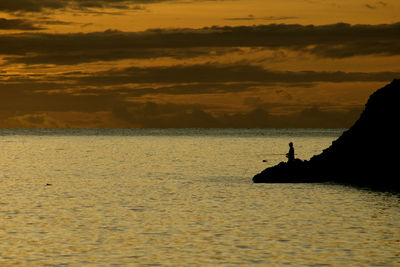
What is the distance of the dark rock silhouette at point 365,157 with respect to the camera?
2272 inches

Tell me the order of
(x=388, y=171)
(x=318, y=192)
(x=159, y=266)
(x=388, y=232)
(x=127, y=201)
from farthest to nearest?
(x=388, y=171) → (x=318, y=192) → (x=127, y=201) → (x=388, y=232) → (x=159, y=266)

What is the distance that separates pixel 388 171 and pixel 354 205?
14.7 m

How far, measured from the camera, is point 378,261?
26.6m

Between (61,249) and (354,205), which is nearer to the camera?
(61,249)

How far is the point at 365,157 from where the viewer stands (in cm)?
5891

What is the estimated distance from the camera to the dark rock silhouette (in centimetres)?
5772

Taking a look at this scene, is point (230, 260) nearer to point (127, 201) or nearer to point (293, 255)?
point (293, 255)

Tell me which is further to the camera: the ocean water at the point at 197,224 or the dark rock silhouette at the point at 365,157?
the dark rock silhouette at the point at 365,157

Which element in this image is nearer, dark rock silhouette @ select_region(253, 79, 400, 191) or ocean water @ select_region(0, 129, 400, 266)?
ocean water @ select_region(0, 129, 400, 266)

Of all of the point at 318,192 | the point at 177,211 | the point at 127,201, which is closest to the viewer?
the point at 177,211

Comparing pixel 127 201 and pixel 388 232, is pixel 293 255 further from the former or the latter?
pixel 127 201

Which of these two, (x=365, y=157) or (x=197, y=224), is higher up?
(x=365, y=157)

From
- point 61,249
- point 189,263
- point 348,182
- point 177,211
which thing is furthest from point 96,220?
point 348,182

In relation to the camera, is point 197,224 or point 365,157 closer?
point 197,224
